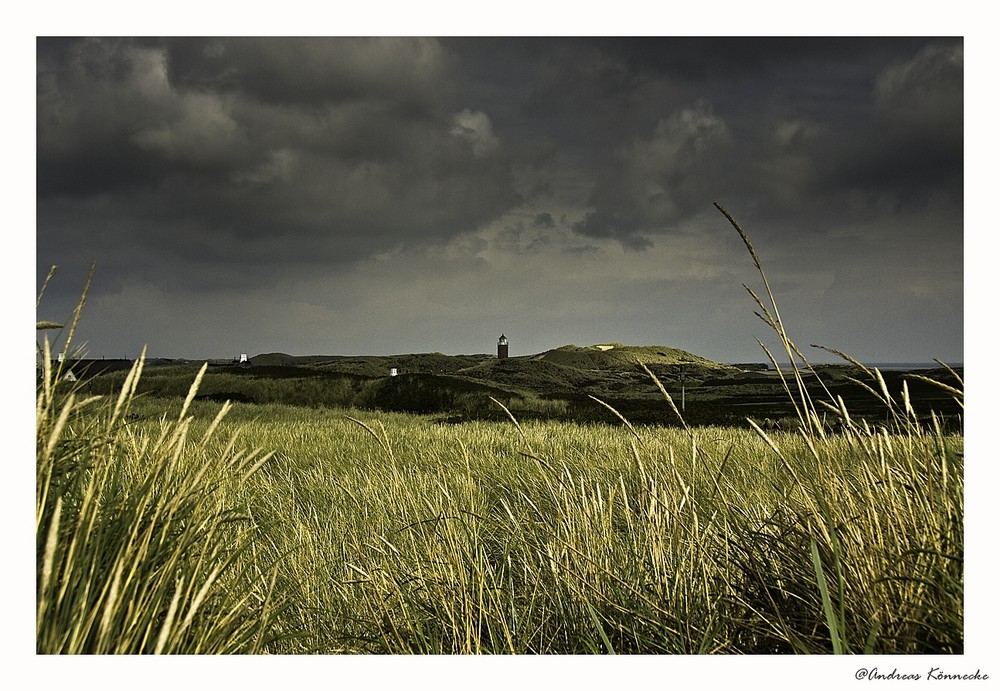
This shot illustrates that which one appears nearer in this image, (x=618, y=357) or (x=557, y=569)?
(x=557, y=569)

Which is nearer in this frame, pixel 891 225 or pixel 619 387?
pixel 891 225

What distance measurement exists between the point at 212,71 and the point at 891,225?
3.19 meters

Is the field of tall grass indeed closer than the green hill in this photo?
Yes

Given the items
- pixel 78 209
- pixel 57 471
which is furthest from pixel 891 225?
pixel 78 209

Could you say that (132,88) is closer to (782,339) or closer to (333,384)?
(782,339)

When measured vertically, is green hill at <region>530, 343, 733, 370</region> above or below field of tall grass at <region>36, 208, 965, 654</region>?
above

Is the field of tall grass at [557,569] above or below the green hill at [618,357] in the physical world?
below

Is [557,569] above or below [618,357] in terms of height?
Result: below

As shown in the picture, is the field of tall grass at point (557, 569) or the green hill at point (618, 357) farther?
the green hill at point (618, 357)

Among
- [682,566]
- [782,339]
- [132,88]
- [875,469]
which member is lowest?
[682,566]
